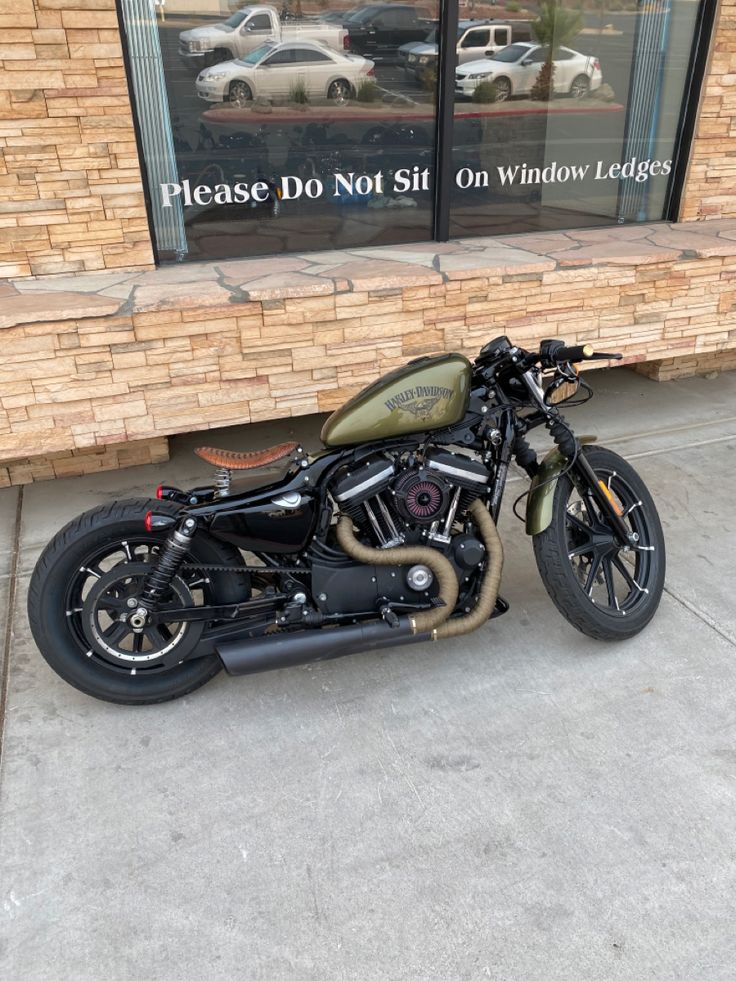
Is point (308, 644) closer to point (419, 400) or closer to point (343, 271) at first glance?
point (419, 400)

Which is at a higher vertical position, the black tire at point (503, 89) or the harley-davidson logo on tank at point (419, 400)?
the black tire at point (503, 89)

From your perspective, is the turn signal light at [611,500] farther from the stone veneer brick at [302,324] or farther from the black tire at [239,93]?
the black tire at [239,93]

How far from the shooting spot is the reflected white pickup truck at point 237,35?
3.88 meters

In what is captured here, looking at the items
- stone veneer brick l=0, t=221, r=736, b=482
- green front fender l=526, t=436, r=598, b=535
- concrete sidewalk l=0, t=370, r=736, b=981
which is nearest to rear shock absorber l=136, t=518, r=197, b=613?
concrete sidewalk l=0, t=370, r=736, b=981

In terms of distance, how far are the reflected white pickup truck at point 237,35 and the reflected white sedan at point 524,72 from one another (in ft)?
3.06

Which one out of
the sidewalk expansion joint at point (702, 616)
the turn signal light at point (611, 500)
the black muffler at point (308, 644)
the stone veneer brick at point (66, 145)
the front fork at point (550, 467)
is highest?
the stone veneer brick at point (66, 145)

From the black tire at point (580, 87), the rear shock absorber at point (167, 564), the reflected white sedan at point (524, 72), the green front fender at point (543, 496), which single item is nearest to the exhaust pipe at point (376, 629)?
the green front fender at point (543, 496)

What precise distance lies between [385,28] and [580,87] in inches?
54.3

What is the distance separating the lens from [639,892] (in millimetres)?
1986

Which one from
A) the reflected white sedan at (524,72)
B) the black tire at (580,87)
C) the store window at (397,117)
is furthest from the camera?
the black tire at (580,87)

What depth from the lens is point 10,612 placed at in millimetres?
3137

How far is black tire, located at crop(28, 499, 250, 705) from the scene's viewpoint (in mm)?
2430

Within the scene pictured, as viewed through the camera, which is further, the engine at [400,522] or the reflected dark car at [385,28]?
the reflected dark car at [385,28]

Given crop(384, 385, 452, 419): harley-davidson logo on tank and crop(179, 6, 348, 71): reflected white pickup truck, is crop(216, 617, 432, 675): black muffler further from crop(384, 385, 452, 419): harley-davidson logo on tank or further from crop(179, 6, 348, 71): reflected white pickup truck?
crop(179, 6, 348, 71): reflected white pickup truck
